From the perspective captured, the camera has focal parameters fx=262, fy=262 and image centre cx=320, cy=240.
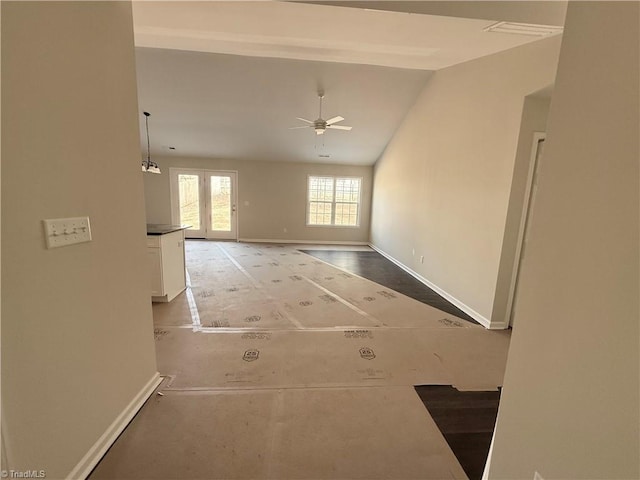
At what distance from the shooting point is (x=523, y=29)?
7.40 feet

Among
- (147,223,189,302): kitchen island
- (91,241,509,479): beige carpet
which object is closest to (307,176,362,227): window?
(91,241,509,479): beige carpet

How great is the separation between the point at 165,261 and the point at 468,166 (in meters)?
3.88

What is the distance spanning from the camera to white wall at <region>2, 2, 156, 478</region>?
91 cm

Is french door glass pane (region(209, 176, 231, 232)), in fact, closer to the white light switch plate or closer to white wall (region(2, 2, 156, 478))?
white wall (region(2, 2, 156, 478))

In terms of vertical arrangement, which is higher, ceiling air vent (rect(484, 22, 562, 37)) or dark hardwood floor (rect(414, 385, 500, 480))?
ceiling air vent (rect(484, 22, 562, 37))

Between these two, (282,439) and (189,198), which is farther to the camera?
(189,198)

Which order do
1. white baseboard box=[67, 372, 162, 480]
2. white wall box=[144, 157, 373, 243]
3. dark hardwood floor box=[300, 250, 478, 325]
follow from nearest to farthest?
white baseboard box=[67, 372, 162, 480] → dark hardwood floor box=[300, 250, 478, 325] → white wall box=[144, 157, 373, 243]

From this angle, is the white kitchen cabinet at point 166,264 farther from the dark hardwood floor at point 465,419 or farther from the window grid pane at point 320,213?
the window grid pane at point 320,213

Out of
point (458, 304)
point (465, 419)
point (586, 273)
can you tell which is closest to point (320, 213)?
point (458, 304)

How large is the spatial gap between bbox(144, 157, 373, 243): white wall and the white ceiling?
63 cm

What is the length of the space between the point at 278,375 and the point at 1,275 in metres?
1.60

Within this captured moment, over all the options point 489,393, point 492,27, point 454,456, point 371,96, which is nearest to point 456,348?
point 489,393

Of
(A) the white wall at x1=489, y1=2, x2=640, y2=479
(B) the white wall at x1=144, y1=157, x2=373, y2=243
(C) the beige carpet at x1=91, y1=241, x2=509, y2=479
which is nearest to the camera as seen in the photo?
(A) the white wall at x1=489, y1=2, x2=640, y2=479

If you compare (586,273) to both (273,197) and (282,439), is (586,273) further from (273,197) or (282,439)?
(273,197)
